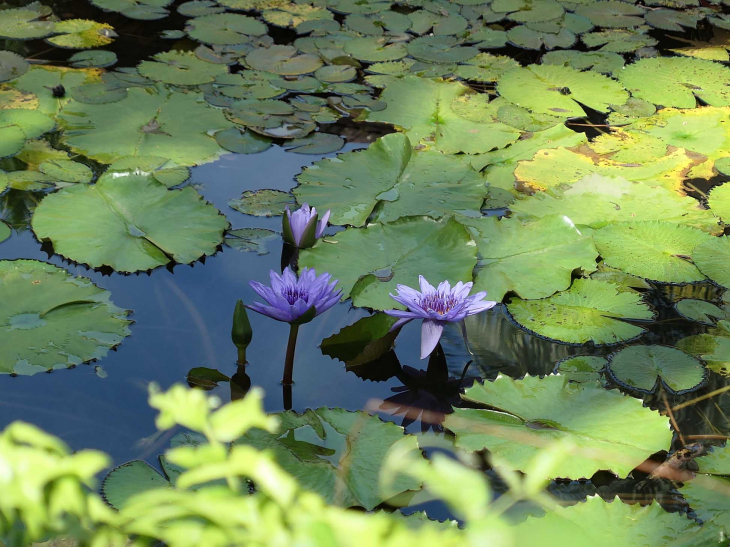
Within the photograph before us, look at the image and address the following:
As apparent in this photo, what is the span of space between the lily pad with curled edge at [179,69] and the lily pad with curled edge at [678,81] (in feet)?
6.09

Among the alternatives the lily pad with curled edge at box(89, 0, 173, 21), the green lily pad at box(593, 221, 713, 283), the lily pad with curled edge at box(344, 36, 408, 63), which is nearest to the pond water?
the green lily pad at box(593, 221, 713, 283)

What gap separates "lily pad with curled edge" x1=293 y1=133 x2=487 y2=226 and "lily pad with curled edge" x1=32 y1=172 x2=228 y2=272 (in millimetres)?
366

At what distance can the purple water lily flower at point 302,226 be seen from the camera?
6.68 feet

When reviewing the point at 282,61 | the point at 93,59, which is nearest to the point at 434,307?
the point at 282,61

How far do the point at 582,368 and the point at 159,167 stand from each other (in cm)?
160

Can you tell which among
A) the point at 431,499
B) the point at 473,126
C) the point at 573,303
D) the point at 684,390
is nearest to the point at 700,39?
the point at 473,126

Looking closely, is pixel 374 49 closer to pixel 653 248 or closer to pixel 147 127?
pixel 147 127

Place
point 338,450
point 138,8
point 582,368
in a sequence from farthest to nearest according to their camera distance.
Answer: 1. point 138,8
2. point 582,368
3. point 338,450

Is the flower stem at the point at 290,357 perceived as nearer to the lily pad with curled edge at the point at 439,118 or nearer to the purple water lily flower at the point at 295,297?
the purple water lily flower at the point at 295,297

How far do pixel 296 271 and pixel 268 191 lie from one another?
49cm

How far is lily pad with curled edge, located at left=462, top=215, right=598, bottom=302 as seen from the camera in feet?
6.57

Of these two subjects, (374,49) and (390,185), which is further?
(374,49)

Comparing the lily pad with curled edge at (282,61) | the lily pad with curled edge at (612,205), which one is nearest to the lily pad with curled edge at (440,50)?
the lily pad with curled edge at (282,61)

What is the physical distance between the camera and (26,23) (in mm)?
3529
